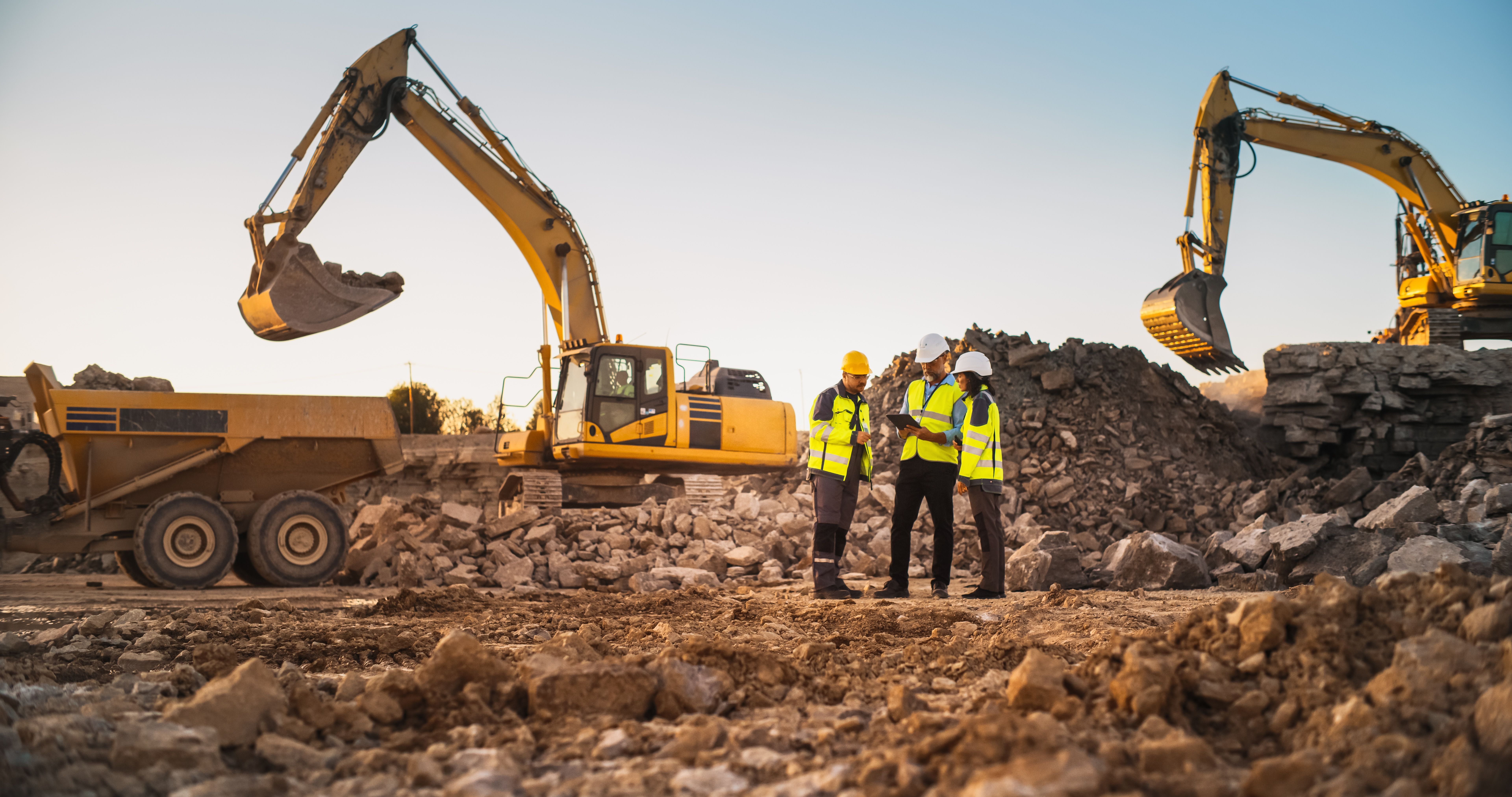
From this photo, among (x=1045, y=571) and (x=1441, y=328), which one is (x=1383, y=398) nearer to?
(x=1441, y=328)

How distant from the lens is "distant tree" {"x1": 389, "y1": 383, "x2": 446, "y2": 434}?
103 ft

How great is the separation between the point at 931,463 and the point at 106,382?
13225 millimetres

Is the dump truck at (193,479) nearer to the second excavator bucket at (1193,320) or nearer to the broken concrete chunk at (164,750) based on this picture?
the broken concrete chunk at (164,750)

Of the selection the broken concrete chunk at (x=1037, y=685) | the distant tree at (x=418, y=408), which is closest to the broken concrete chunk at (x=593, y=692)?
the broken concrete chunk at (x=1037, y=685)

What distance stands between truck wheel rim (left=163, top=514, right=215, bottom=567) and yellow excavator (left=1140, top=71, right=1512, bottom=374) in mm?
11885

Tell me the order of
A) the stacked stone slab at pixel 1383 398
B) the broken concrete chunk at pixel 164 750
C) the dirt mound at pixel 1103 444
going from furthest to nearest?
the stacked stone slab at pixel 1383 398, the dirt mound at pixel 1103 444, the broken concrete chunk at pixel 164 750

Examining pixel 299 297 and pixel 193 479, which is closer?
pixel 299 297

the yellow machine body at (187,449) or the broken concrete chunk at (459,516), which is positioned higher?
the yellow machine body at (187,449)

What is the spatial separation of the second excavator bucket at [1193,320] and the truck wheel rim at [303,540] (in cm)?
1092

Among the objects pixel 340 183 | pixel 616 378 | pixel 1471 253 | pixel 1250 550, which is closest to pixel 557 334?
pixel 616 378

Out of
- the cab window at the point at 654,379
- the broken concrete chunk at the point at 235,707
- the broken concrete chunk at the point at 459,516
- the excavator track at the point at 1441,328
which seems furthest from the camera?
the excavator track at the point at 1441,328

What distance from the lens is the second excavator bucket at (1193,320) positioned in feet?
45.6

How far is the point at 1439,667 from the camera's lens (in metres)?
2.63

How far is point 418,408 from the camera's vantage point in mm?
32062
